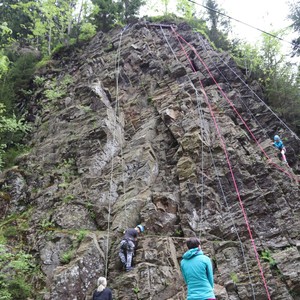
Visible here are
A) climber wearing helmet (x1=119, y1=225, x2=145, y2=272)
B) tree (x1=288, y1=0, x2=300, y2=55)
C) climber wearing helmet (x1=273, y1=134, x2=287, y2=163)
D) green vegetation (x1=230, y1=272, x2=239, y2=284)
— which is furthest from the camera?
tree (x1=288, y1=0, x2=300, y2=55)

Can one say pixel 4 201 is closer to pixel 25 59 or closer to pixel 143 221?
pixel 143 221

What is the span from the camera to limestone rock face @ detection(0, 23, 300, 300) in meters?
8.70

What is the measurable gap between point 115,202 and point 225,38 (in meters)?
18.6

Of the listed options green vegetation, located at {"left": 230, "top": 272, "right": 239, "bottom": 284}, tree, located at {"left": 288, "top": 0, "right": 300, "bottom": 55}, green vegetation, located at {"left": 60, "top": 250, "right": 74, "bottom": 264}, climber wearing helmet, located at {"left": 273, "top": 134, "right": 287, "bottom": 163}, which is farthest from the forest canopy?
green vegetation, located at {"left": 230, "top": 272, "right": 239, "bottom": 284}

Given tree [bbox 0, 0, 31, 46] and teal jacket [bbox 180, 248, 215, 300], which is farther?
tree [bbox 0, 0, 31, 46]

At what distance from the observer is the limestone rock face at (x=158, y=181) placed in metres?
8.70

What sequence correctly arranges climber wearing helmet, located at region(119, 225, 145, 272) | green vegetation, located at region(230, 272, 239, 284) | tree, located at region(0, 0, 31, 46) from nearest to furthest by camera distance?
1. green vegetation, located at region(230, 272, 239, 284)
2. climber wearing helmet, located at region(119, 225, 145, 272)
3. tree, located at region(0, 0, 31, 46)

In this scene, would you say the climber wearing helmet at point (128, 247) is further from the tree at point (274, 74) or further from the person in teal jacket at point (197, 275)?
the tree at point (274, 74)

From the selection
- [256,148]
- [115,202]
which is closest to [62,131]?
[115,202]

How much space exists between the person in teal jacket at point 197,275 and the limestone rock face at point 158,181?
326 centimetres

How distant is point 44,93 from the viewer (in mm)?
19062

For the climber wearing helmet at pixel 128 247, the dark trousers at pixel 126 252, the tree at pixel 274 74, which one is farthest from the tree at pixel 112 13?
the dark trousers at pixel 126 252

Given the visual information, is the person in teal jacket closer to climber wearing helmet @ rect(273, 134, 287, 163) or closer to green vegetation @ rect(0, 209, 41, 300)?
green vegetation @ rect(0, 209, 41, 300)

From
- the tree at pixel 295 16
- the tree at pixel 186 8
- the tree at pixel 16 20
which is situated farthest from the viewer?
the tree at pixel 16 20
